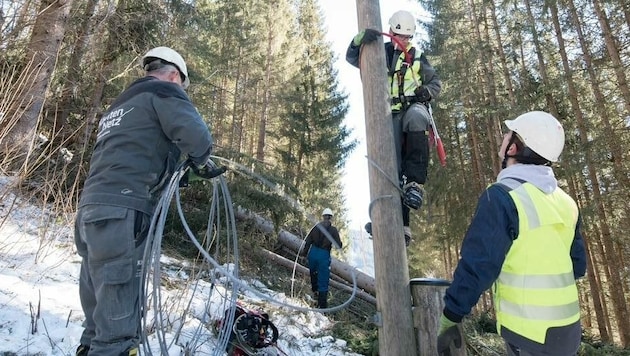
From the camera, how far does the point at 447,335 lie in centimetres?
238

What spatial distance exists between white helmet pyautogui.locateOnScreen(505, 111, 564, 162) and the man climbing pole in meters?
0.84

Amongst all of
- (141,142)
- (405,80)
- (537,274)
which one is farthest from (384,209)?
(141,142)

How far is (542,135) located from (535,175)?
0.28m

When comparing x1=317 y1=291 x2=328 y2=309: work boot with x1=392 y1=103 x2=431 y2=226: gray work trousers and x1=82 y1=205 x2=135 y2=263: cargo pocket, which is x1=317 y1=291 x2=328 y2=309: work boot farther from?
x1=82 y1=205 x2=135 y2=263: cargo pocket

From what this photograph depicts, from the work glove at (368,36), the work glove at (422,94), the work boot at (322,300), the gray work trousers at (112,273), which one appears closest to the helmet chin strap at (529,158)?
the work glove at (422,94)

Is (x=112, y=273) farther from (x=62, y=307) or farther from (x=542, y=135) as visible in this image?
(x=542, y=135)

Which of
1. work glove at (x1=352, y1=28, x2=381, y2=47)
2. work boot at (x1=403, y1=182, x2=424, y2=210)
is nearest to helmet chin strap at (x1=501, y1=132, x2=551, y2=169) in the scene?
work boot at (x1=403, y1=182, x2=424, y2=210)

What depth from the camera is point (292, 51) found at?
2366 cm

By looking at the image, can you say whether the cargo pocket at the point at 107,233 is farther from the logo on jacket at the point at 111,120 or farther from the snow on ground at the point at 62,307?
the snow on ground at the point at 62,307

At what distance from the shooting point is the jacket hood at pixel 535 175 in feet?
7.60

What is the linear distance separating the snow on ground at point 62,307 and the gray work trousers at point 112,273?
1.22 metres

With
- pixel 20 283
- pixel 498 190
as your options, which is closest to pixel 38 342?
pixel 20 283

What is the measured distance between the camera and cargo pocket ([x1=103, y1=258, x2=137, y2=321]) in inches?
94.1

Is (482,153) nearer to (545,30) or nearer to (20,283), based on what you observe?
(545,30)
